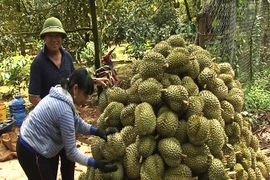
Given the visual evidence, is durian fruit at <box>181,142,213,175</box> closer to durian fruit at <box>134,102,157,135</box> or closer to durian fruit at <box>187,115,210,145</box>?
durian fruit at <box>187,115,210,145</box>

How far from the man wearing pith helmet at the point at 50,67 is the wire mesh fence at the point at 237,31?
210 centimetres

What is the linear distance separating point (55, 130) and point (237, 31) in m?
3.68

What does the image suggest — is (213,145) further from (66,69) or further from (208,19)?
(208,19)

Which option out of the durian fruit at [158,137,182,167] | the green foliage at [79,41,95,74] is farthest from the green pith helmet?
the green foliage at [79,41,95,74]

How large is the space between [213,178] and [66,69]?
1.74m

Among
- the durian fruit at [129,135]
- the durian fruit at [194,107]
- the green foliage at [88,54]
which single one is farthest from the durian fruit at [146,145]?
the green foliage at [88,54]

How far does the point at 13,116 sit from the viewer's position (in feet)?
19.1

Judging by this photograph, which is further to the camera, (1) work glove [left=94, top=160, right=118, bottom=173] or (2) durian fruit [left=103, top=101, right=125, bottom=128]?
(2) durian fruit [left=103, top=101, right=125, bottom=128]

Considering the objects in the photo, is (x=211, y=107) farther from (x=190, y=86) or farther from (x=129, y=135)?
(x=129, y=135)

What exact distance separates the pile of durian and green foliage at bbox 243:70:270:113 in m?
2.49

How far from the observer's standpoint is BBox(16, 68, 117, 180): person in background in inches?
87.8

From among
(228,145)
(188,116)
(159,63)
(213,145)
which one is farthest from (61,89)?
(228,145)

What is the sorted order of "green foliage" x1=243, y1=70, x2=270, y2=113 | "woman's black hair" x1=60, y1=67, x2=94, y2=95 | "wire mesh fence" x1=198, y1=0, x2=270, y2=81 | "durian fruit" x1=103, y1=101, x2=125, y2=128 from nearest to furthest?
"woman's black hair" x1=60, y1=67, x2=94, y2=95 < "durian fruit" x1=103, y1=101, x2=125, y2=128 < "wire mesh fence" x1=198, y1=0, x2=270, y2=81 < "green foliage" x1=243, y1=70, x2=270, y2=113

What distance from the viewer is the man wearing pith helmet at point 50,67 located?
9.71 feet
